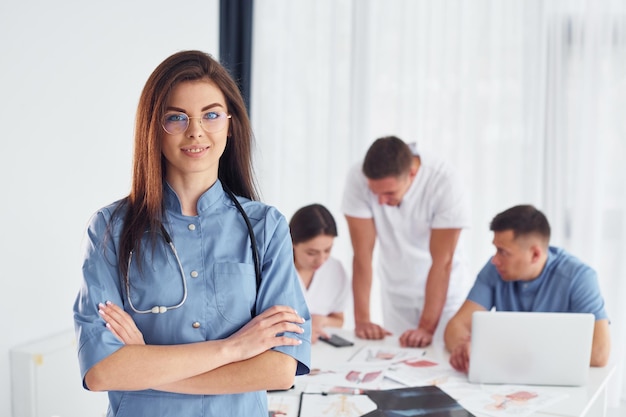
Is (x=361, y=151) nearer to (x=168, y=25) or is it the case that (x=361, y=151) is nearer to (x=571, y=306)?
(x=168, y=25)

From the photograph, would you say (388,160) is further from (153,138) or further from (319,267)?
(153,138)

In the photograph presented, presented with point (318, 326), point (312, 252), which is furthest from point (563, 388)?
point (312, 252)

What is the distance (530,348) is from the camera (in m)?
2.10

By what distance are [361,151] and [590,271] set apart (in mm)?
1741

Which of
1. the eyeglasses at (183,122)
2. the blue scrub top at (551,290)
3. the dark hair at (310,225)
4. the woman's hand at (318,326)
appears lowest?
the woman's hand at (318,326)

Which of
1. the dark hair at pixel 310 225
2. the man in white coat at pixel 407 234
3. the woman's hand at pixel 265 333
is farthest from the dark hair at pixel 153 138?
the man in white coat at pixel 407 234

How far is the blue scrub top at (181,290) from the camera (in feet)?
4.43

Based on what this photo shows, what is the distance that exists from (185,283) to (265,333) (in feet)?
0.62

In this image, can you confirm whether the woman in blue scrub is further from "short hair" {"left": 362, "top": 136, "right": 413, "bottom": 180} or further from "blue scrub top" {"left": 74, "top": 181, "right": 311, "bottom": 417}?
"short hair" {"left": 362, "top": 136, "right": 413, "bottom": 180}

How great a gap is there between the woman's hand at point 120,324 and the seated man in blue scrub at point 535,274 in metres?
1.37

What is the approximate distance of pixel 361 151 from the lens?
3.95 meters

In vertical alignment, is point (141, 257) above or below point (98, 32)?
below

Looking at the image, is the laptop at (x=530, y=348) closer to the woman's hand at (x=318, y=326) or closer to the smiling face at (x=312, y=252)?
the woman's hand at (x=318, y=326)

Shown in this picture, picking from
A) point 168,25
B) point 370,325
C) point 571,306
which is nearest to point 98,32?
point 168,25
